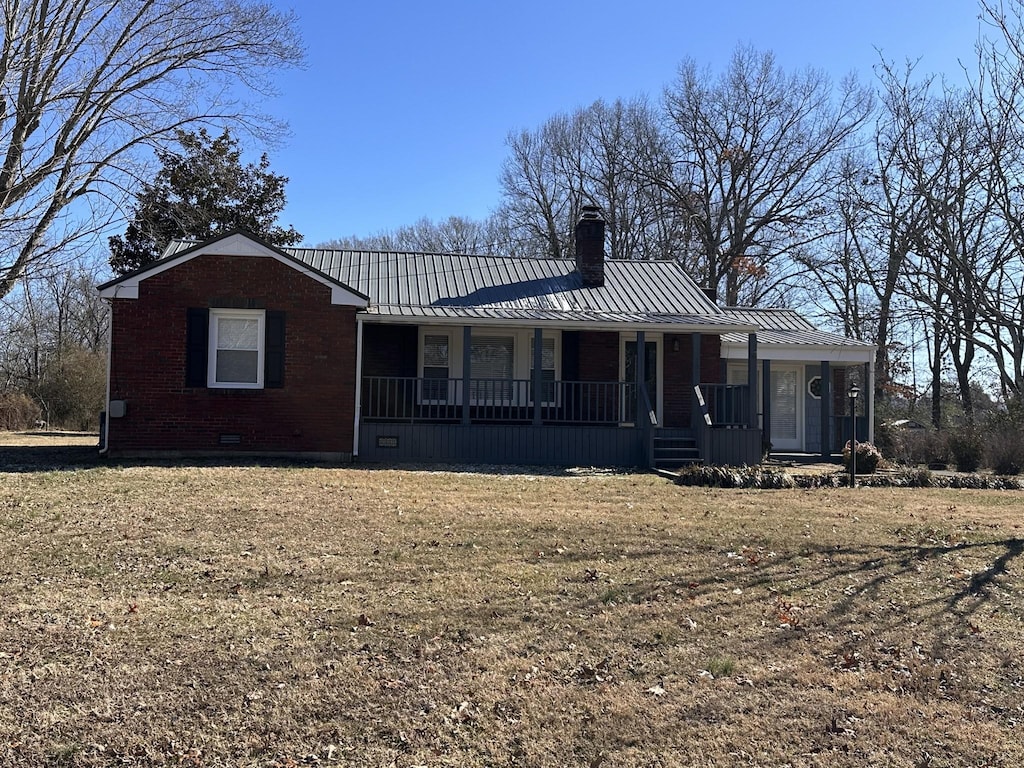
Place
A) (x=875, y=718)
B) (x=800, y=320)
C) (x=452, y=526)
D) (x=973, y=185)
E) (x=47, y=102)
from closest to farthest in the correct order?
(x=875, y=718) < (x=452, y=526) < (x=47, y=102) < (x=973, y=185) < (x=800, y=320)

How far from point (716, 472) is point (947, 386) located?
93.5 ft

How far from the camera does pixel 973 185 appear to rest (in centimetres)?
1919

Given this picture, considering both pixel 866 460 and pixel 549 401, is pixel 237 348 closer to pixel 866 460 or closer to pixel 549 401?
pixel 549 401

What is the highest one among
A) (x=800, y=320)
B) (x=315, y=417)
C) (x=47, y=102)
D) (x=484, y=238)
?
(x=484, y=238)

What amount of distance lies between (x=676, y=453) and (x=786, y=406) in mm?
5423

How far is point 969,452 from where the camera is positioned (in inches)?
648

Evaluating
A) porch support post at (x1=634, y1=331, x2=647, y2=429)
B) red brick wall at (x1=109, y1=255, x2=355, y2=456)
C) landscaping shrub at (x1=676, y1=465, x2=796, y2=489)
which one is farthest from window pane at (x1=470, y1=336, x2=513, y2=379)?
landscaping shrub at (x1=676, y1=465, x2=796, y2=489)

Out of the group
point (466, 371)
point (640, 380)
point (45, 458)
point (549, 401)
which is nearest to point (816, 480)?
point (640, 380)

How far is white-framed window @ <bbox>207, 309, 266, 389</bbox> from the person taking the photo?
1399 cm

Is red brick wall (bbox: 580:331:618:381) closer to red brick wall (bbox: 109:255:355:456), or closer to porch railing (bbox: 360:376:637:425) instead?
porch railing (bbox: 360:376:637:425)

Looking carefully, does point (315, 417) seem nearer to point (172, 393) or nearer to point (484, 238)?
point (172, 393)

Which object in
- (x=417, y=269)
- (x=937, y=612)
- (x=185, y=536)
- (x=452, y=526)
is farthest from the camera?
(x=417, y=269)

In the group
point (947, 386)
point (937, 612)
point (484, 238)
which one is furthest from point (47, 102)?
point (947, 386)

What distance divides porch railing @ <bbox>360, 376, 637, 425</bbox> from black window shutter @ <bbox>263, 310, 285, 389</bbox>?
1.80 meters
